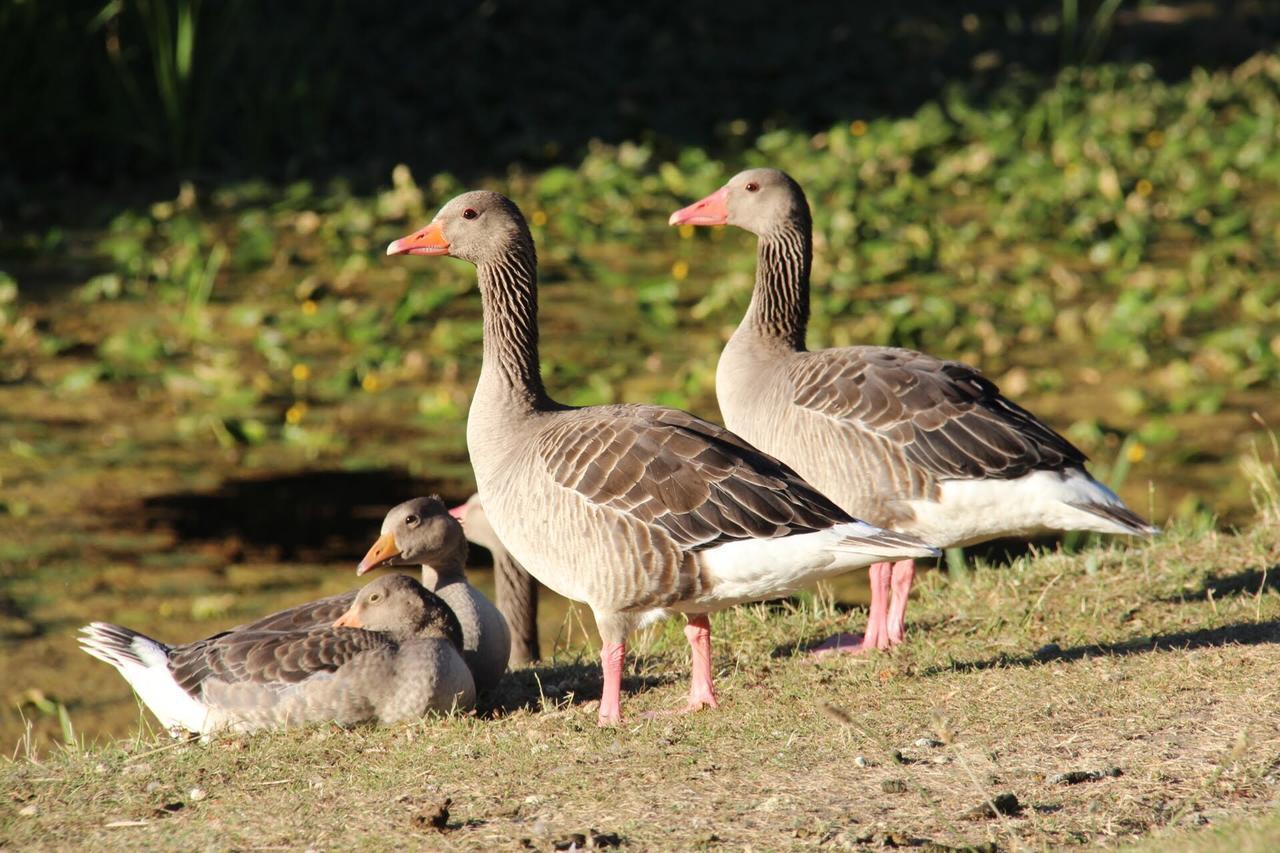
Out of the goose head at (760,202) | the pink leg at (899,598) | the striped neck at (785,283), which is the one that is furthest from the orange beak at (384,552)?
the goose head at (760,202)

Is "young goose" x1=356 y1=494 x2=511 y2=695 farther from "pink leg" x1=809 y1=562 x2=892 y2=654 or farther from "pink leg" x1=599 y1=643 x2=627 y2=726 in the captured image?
"pink leg" x1=809 y1=562 x2=892 y2=654

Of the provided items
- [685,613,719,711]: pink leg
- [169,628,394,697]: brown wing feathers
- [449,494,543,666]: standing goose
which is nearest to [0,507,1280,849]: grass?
[685,613,719,711]: pink leg

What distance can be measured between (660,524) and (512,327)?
149 cm

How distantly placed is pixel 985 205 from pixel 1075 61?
5.87m

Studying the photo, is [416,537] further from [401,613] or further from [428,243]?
[428,243]

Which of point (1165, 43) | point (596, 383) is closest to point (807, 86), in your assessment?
point (1165, 43)

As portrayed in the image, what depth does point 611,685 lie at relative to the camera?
6.07 metres

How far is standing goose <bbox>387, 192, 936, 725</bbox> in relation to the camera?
19.3 feet

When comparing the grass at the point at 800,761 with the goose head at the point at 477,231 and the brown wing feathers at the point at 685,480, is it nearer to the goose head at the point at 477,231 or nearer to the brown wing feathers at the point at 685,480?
the brown wing feathers at the point at 685,480

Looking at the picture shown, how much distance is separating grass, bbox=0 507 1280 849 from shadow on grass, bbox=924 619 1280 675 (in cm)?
2

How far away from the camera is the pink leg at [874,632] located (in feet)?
22.9

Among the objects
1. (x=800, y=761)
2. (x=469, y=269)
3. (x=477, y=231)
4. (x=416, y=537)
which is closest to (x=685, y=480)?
(x=800, y=761)

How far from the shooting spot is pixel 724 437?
636 centimetres

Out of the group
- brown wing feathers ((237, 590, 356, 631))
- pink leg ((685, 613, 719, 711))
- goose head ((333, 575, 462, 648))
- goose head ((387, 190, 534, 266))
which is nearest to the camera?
pink leg ((685, 613, 719, 711))
